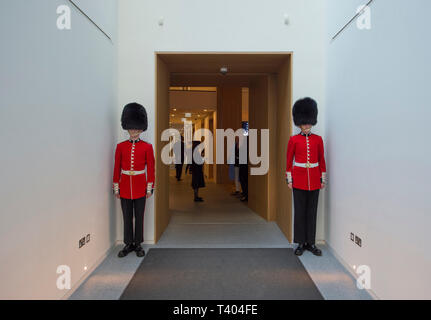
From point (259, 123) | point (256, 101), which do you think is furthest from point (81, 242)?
point (256, 101)

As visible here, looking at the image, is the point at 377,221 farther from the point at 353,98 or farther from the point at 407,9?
the point at 407,9

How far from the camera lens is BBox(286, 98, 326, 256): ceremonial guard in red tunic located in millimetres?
3455

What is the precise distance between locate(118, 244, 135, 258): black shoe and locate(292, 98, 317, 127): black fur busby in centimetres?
244

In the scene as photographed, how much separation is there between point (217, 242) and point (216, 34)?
2.70 meters

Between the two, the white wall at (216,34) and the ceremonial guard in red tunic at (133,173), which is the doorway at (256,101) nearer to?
the white wall at (216,34)

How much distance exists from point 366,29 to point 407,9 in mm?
651

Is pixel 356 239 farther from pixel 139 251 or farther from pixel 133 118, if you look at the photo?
pixel 133 118

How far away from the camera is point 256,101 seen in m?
5.63

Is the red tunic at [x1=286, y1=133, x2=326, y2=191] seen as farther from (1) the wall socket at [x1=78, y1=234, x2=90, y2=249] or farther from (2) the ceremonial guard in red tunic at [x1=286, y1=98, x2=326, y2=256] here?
(1) the wall socket at [x1=78, y1=234, x2=90, y2=249]

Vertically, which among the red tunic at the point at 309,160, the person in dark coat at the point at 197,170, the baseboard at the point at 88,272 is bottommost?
the baseboard at the point at 88,272

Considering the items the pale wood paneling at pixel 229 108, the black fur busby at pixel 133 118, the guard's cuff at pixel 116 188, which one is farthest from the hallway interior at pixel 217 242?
the pale wood paneling at pixel 229 108

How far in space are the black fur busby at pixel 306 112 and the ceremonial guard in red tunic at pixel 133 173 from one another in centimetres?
176

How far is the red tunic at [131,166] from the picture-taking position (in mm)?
3404

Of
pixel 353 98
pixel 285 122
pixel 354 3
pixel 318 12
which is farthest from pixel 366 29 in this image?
pixel 285 122
